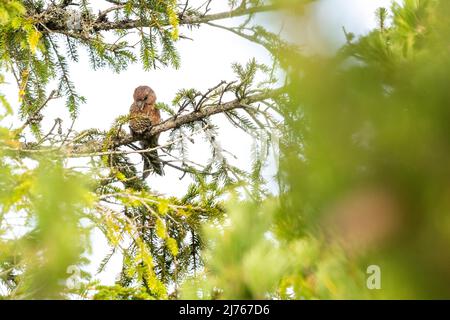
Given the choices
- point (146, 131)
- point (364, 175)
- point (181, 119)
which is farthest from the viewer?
point (146, 131)

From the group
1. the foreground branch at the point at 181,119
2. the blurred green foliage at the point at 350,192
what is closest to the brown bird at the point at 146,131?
the foreground branch at the point at 181,119

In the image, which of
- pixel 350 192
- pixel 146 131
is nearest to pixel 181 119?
pixel 146 131

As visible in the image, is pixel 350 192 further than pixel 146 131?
No

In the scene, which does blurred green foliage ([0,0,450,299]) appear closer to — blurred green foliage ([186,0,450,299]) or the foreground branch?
blurred green foliage ([186,0,450,299])

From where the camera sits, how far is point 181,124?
3.61 metres

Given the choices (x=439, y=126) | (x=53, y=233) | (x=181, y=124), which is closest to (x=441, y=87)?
(x=439, y=126)

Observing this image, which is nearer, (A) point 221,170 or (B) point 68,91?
(A) point 221,170

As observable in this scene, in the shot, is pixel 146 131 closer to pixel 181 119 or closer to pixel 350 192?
pixel 181 119

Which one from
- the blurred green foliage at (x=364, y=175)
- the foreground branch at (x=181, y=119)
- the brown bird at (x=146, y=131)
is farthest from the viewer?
the brown bird at (x=146, y=131)

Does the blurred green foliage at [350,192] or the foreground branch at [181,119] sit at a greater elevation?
the foreground branch at [181,119]

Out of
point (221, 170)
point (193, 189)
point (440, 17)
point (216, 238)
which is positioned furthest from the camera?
point (221, 170)

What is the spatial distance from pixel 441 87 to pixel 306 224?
393 mm

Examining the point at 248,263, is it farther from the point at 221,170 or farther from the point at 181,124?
the point at 181,124

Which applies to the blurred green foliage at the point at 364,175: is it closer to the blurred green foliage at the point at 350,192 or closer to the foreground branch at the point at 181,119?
the blurred green foliage at the point at 350,192
